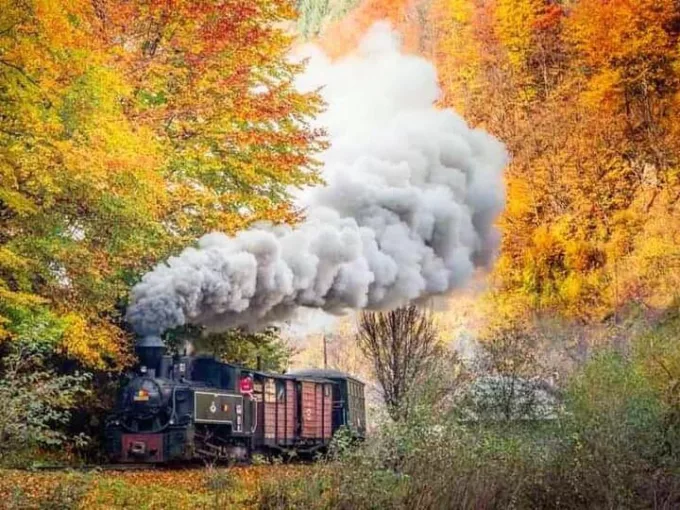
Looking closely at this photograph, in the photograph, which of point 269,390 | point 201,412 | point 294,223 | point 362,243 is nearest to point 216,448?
point 201,412

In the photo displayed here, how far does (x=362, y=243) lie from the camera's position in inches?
717

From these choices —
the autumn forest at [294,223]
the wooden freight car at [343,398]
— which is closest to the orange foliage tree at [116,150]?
the autumn forest at [294,223]

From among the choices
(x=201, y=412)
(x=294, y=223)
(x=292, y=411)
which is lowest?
(x=201, y=412)

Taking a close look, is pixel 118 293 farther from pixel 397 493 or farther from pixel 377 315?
pixel 377 315

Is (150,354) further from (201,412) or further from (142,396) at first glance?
(201,412)

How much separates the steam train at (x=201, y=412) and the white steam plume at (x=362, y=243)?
106 centimetres

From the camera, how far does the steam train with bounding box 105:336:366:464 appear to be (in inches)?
662

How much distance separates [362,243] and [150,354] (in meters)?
4.65

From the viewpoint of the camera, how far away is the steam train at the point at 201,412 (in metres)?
16.8

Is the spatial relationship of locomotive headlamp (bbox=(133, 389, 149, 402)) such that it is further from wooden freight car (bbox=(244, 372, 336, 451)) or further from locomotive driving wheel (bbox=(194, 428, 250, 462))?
wooden freight car (bbox=(244, 372, 336, 451))

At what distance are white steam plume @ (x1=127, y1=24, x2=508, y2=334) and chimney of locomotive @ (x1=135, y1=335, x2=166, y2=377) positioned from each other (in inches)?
20.5

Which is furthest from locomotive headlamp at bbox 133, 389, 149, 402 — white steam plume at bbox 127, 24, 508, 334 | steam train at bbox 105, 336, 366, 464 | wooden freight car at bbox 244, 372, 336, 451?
wooden freight car at bbox 244, 372, 336, 451

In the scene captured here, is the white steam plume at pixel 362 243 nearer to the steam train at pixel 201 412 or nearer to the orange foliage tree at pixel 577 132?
the steam train at pixel 201 412

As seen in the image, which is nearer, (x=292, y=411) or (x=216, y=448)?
(x=216, y=448)
